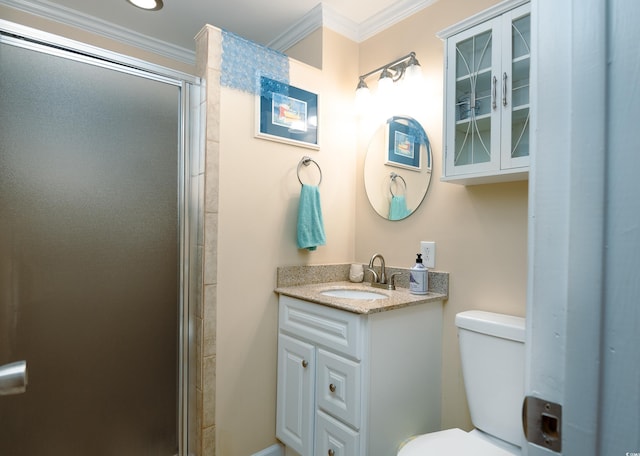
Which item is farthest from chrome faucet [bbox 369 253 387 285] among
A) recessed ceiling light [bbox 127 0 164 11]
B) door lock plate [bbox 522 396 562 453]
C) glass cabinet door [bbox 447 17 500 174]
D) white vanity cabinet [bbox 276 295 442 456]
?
recessed ceiling light [bbox 127 0 164 11]

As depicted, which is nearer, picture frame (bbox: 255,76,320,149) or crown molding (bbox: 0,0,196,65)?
picture frame (bbox: 255,76,320,149)

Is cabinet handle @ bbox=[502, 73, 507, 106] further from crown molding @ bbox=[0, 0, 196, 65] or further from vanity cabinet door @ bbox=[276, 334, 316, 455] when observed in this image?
crown molding @ bbox=[0, 0, 196, 65]

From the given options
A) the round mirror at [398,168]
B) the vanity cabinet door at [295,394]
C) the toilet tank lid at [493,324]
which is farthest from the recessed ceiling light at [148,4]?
the toilet tank lid at [493,324]

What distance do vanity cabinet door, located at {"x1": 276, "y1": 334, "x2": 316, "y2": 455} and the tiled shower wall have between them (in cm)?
35

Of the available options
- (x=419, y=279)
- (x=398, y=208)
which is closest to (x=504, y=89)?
(x=398, y=208)

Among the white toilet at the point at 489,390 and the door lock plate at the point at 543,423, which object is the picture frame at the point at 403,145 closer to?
the white toilet at the point at 489,390

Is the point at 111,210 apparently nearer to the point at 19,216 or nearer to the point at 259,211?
the point at 19,216

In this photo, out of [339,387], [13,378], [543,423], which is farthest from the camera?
[339,387]

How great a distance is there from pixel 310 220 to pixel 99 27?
1.81m

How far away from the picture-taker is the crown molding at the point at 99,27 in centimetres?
187

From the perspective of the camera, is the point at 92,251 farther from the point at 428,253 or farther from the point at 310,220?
the point at 428,253

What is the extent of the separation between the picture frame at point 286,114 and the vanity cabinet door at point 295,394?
3.55 ft

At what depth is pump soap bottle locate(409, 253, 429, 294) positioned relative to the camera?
1.67 metres

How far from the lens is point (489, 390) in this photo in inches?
52.4
